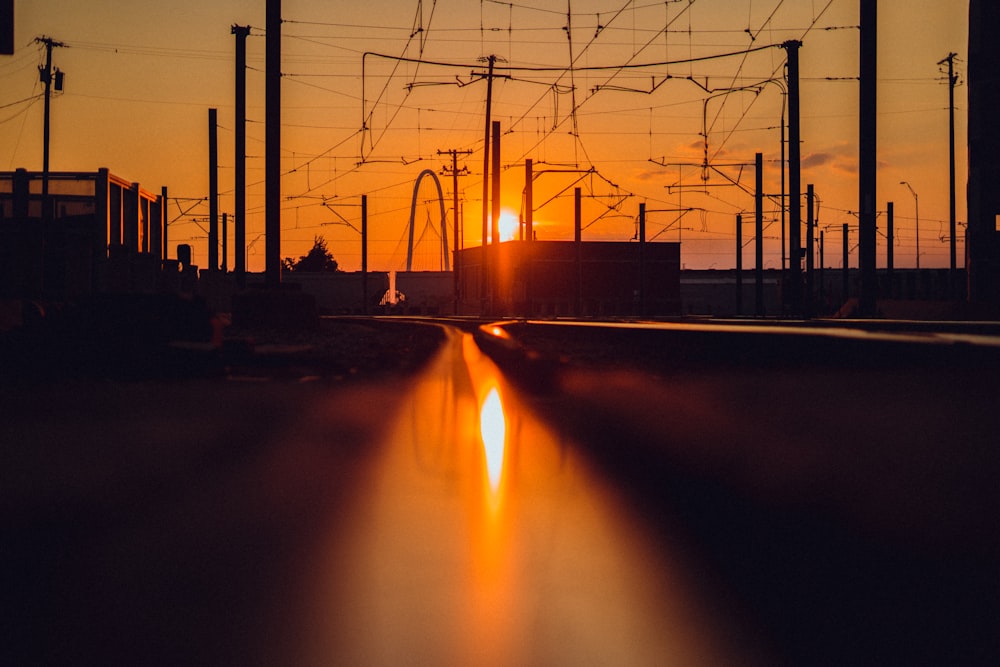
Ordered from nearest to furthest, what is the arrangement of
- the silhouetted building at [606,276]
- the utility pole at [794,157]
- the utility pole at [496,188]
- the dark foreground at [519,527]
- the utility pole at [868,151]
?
the dark foreground at [519,527], the utility pole at [868,151], the utility pole at [794,157], the utility pole at [496,188], the silhouetted building at [606,276]

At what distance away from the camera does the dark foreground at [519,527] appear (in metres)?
5.01

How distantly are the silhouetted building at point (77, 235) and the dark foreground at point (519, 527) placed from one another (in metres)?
52.7

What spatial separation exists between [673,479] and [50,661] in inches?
242

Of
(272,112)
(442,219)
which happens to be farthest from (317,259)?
(272,112)

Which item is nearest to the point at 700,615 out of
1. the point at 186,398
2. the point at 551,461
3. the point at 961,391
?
the point at 551,461

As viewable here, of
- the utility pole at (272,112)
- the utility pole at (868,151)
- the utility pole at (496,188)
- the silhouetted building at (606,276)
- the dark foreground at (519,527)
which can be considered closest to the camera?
the dark foreground at (519,527)

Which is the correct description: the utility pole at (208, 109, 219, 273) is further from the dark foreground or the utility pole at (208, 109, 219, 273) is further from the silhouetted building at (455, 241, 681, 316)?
the silhouetted building at (455, 241, 681, 316)

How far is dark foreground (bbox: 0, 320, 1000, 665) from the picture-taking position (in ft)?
16.4

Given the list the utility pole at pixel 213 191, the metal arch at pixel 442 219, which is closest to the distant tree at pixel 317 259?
the metal arch at pixel 442 219

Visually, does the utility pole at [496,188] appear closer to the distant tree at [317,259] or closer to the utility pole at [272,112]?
the utility pole at [272,112]

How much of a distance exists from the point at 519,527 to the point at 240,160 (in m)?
41.6

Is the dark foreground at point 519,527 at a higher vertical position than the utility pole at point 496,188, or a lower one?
lower

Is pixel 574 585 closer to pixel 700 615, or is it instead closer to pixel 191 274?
pixel 700 615

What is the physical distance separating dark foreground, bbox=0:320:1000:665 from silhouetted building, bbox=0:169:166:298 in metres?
52.7
